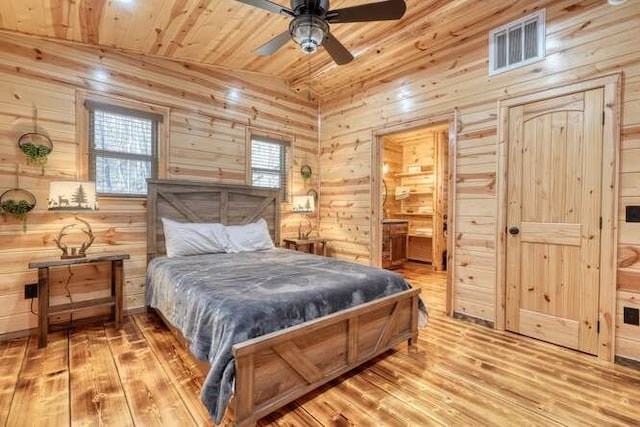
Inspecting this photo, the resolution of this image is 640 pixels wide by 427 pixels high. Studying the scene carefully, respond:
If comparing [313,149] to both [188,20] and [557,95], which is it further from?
[557,95]

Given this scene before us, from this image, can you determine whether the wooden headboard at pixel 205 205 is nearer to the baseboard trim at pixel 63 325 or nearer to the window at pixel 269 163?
the window at pixel 269 163

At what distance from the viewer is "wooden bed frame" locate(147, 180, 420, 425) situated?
5.35 ft

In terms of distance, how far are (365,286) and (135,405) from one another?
5.45 feet

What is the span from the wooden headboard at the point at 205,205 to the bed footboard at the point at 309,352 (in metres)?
2.40

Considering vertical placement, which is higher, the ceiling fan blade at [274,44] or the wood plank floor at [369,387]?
the ceiling fan blade at [274,44]

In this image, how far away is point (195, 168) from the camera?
391 cm

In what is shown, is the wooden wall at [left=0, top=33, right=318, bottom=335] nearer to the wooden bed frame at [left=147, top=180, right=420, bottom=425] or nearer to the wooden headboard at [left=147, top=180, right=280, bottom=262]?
the wooden headboard at [left=147, top=180, right=280, bottom=262]

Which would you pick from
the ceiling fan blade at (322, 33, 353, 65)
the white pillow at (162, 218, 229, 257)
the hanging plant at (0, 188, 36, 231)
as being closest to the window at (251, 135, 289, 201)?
the white pillow at (162, 218, 229, 257)

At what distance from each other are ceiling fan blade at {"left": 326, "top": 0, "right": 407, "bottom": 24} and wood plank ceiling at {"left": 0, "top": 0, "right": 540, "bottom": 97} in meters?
0.82

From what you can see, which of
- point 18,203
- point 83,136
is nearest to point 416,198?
point 83,136

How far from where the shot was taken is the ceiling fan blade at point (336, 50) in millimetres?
2415

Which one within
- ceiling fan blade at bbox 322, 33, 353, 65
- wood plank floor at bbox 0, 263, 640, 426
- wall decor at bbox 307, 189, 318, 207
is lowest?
wood plank floor at bbox 0, 263, 640, 426

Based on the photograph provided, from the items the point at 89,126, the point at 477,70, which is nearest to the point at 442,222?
the point at 477,70

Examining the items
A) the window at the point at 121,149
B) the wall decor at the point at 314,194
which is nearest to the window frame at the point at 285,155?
the wall decor at the point at 314,194
